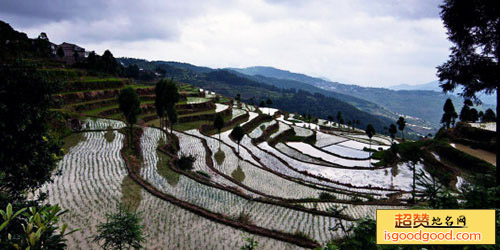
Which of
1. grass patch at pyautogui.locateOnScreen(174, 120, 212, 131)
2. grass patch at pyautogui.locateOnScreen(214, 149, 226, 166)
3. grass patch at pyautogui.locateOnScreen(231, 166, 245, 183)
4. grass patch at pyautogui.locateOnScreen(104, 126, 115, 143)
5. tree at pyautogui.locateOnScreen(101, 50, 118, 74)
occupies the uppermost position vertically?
tree at pyautogui.locateOnScreen(101, 50, 118, 74)

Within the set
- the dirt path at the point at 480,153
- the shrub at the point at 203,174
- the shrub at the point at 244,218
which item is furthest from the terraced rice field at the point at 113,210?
the dirt path at the point at 480,153

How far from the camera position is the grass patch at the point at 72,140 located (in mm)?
22894

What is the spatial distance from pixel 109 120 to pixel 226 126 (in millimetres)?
23024

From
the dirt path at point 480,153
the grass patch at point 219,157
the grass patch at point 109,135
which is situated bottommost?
the grass patch at point 219,157

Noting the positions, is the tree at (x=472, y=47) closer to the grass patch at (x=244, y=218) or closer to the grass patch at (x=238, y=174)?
the grass patch at (x=244, y=218)

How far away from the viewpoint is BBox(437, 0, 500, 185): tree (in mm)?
7812

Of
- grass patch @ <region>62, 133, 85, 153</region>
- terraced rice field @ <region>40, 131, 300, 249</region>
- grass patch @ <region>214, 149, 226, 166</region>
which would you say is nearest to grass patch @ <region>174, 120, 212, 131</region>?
grass patch @ <region>214, 149, 226, 166</region>

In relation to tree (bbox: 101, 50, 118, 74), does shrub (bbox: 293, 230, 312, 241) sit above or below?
below

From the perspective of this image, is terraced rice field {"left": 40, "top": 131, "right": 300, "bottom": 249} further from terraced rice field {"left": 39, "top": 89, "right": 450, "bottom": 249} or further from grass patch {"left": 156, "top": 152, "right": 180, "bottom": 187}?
grass patch {"left": 156, "top": 152, "right": 180, "bottom": 187}

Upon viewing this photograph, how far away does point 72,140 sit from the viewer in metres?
24.9

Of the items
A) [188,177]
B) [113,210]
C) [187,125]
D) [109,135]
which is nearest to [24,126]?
[113,210]

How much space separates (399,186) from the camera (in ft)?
91.5

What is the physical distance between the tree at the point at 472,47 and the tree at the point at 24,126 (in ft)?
47.3

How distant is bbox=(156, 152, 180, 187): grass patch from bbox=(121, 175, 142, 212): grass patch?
2.55 m
